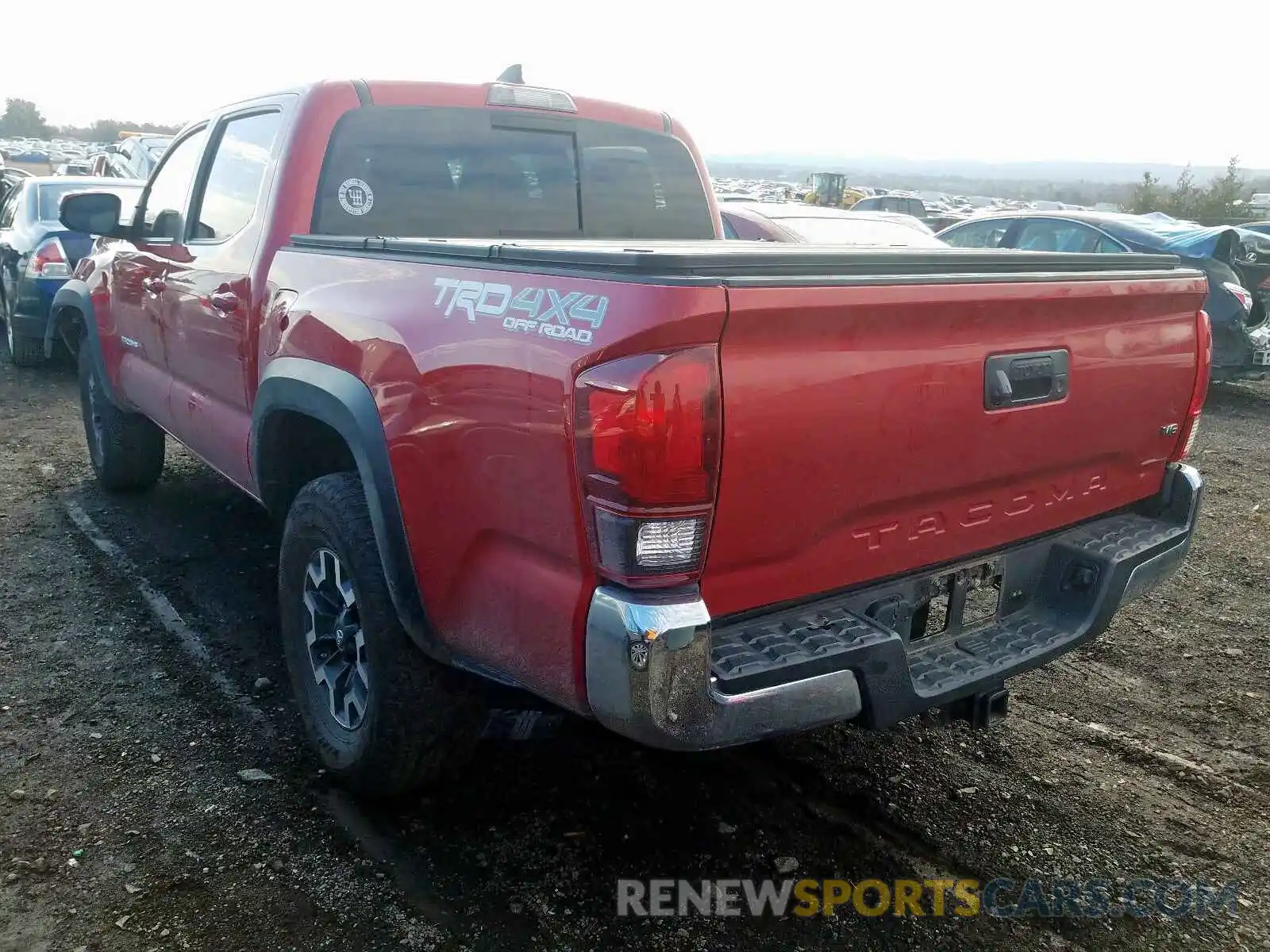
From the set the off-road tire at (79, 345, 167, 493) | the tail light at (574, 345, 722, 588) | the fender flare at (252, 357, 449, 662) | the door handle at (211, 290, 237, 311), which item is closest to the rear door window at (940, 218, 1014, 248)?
the off-road tire at (79, 345, 167, 493)

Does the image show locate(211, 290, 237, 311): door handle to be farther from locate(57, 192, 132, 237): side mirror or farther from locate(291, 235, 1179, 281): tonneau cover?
locate(57, 192, 132, 237): side mirror

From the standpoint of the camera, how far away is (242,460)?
144 inches

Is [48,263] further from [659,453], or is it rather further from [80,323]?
[659,453]

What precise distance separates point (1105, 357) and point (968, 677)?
3.07ft

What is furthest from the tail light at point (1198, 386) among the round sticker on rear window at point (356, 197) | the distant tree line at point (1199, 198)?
the distant tree line at point (1199, 198)

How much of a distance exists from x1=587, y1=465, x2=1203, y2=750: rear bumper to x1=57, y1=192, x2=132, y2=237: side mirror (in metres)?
3.51

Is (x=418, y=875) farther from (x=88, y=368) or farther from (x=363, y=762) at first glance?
(x=88, y=368)

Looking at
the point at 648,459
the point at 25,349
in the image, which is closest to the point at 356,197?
the point at 648,459

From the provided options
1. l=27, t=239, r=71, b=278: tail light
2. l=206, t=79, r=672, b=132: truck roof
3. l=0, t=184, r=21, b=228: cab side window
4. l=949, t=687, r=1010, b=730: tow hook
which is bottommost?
l=949, t=687, r=1010, b=730: tow hook

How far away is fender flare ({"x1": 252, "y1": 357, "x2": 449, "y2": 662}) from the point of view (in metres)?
2.52

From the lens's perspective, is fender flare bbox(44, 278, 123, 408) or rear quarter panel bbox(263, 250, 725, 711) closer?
rear quarter panel bbox(263, 250, 725, 711)

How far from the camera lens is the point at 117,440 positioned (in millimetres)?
5531

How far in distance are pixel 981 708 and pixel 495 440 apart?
1.45 metres

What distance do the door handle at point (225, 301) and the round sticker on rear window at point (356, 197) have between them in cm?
51
